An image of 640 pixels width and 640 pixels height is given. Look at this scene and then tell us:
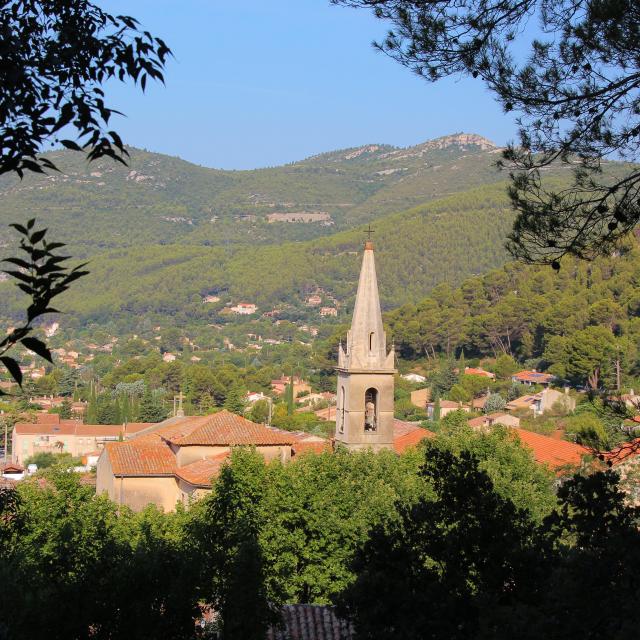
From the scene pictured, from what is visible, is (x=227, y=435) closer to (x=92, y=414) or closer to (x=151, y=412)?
(x=151, y=412)

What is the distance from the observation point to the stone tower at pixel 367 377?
27.8 meters

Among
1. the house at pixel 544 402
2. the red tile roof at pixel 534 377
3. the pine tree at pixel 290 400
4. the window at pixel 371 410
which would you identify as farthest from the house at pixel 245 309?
the window at pixel 371 410

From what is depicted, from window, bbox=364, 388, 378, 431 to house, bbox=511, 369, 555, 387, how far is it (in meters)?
37.9

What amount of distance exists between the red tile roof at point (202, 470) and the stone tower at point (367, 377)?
10.3 feet

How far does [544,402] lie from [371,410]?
30.4 m

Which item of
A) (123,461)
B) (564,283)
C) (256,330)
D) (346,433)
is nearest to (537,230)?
(346,433)

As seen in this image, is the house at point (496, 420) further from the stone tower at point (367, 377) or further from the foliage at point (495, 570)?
the foliage at point (495, 570)

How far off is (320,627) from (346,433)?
12538mm

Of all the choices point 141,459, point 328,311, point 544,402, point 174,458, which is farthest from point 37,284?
point 328,311

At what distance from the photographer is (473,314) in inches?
3268

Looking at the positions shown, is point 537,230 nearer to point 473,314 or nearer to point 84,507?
point 84,507

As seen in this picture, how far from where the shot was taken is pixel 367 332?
28078mm

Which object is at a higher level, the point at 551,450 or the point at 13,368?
the point at 13,368

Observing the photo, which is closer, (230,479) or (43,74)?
(43,74)
